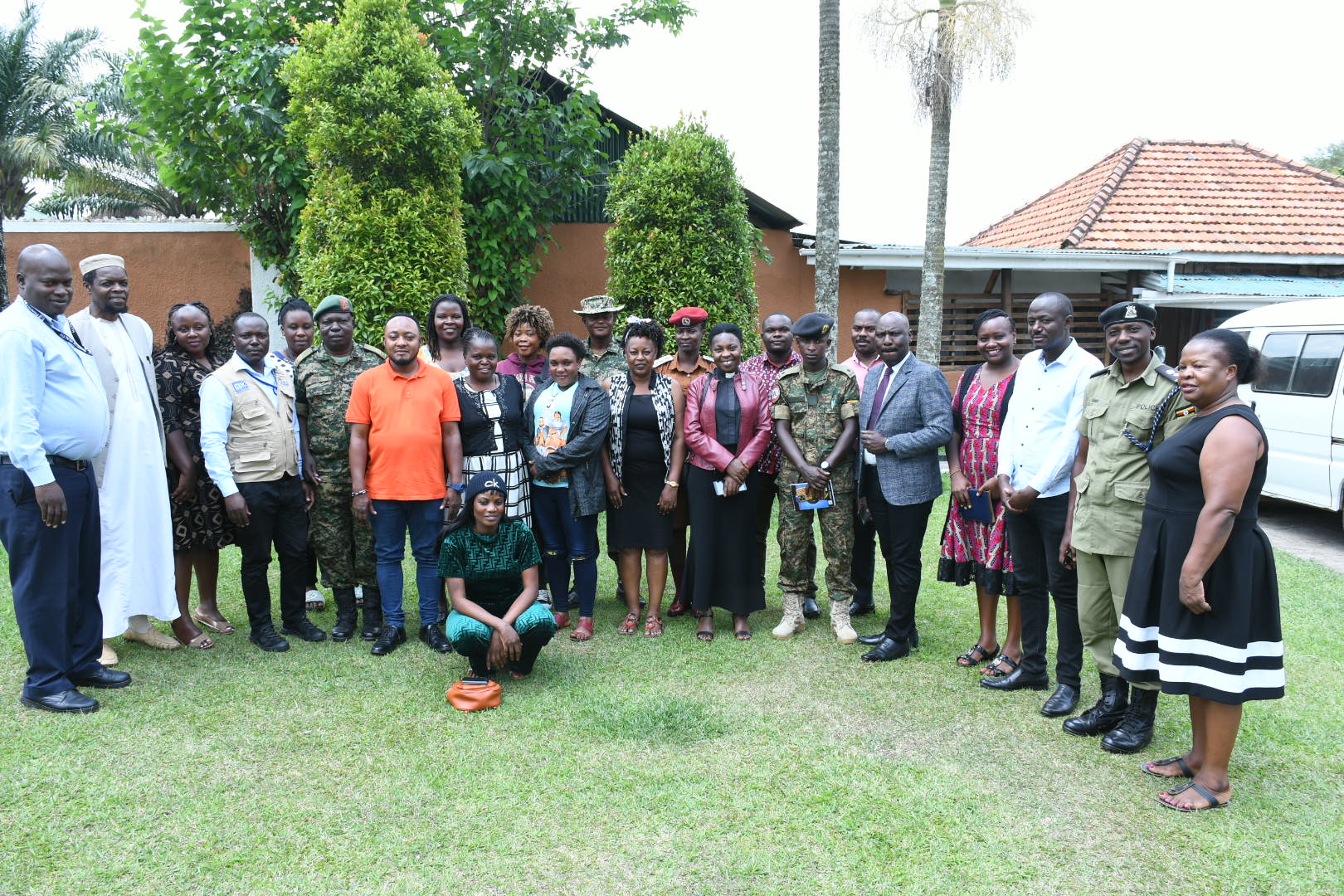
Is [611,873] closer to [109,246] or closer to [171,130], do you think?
[171,130]

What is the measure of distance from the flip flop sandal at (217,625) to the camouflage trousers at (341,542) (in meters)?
0.69

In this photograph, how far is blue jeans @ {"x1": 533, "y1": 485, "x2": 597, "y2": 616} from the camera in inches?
214

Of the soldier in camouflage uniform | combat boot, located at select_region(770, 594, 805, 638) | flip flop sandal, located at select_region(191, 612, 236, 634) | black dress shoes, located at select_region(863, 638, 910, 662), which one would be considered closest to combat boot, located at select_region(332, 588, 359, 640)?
the soldier in camouflage uniform

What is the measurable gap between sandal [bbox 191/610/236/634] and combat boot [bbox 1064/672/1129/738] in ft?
→ 15.4

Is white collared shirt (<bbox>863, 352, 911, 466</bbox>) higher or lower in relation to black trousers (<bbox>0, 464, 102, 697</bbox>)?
higher

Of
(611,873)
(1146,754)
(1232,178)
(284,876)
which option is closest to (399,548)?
(284,876)

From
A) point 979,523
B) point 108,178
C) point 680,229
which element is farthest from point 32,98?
point 979,523

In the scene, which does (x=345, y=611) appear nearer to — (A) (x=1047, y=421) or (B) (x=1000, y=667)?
(B) (x=1000, y=667)

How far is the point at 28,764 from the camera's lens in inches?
148

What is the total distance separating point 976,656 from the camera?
201 inches

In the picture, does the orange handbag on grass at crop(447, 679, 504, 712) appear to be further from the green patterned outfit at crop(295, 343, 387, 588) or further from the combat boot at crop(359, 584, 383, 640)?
the green patterned outfit at crop(295, 343, 387, 588)

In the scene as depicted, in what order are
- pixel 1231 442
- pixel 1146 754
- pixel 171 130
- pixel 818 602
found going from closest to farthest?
pixel 1231 442 → pixel 1146 754 → pixel 818 602 → pixel 171 130

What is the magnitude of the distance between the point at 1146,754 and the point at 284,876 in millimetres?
3488

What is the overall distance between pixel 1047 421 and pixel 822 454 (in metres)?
1.29
